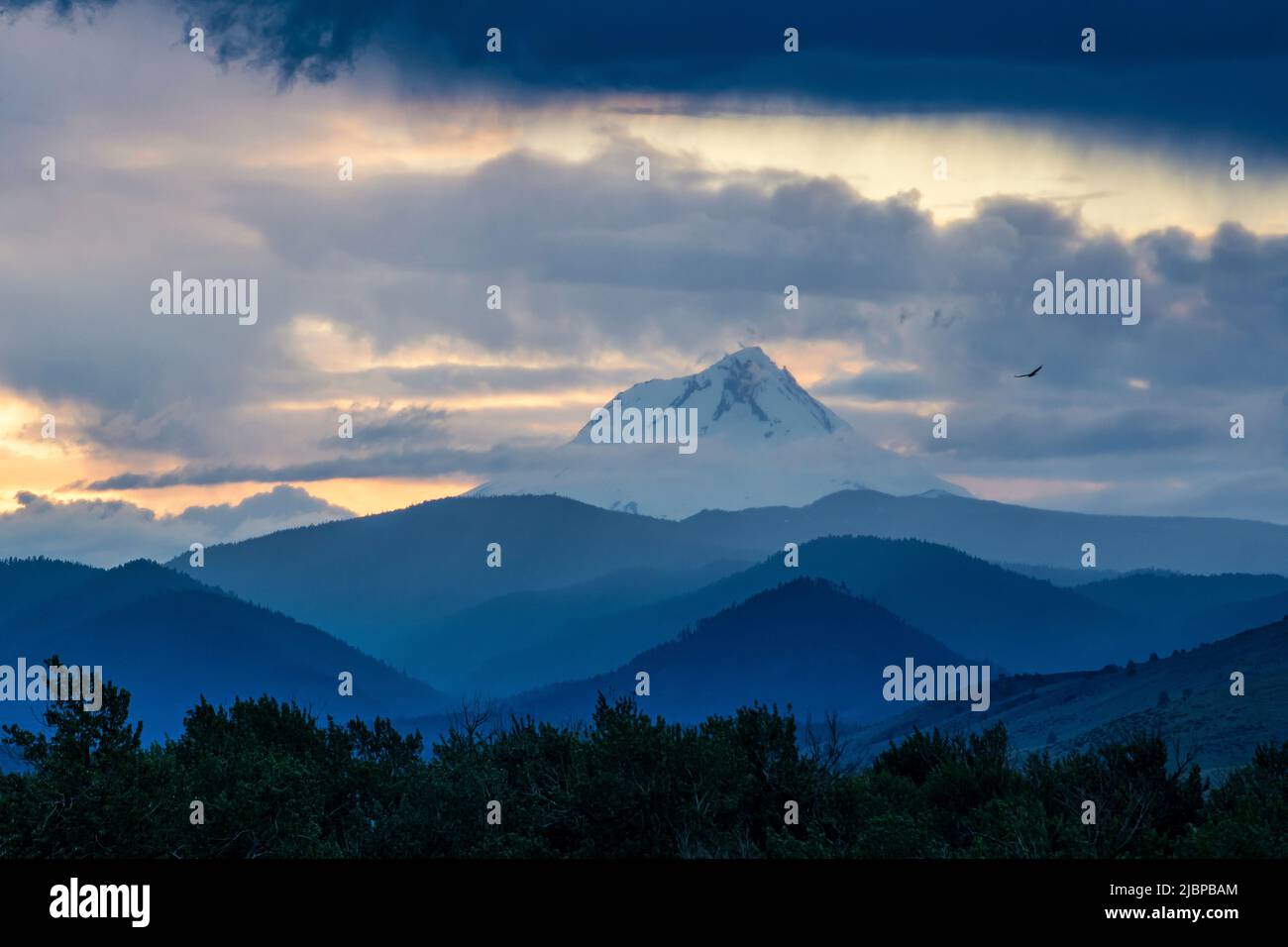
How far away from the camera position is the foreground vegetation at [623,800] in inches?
2333

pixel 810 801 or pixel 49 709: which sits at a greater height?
pixel 49 709

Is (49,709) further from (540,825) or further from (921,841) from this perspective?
(921,841)

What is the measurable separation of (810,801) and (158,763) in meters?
31.5

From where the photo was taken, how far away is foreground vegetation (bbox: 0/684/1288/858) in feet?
194

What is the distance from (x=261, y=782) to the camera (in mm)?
69938

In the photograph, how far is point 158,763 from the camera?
63.9 m

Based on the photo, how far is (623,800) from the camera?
7188cm

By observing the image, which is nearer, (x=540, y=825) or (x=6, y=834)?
(x=6, y=834)
